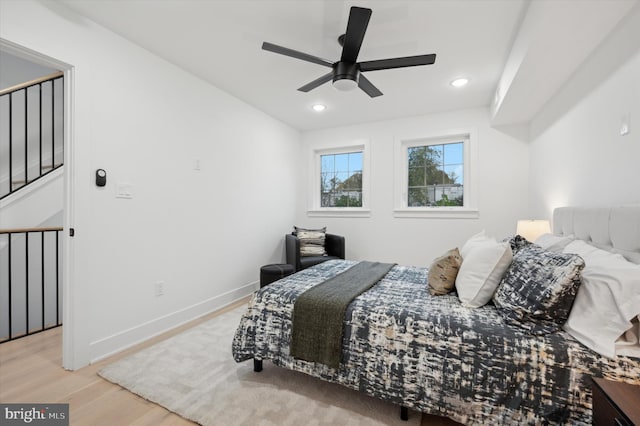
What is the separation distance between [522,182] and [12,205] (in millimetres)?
5983

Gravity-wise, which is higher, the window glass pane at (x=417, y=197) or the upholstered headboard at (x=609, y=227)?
the window glass pane at (x=417, y=197)

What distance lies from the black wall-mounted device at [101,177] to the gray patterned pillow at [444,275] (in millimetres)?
2542

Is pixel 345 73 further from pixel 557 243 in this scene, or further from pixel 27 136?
pixel 27 136

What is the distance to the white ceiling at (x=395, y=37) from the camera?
1901 millimetres

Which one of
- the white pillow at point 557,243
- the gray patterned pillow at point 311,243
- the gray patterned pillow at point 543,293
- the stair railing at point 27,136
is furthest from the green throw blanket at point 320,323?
the stair railing at point 27,136

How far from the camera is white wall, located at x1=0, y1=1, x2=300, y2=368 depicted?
2062 millimetres

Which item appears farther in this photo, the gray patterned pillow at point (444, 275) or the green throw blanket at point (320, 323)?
the gray patterned pillow at point (444, 275)

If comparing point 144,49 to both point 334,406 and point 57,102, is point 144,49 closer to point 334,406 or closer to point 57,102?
point 57,102

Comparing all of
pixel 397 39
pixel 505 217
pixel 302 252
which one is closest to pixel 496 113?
pixel 505 217

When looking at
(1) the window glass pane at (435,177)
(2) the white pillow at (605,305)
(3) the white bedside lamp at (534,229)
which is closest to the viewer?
(2) the white pillow at (605,305)

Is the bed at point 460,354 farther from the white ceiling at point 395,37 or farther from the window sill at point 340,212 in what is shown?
the window sill at point 340,212

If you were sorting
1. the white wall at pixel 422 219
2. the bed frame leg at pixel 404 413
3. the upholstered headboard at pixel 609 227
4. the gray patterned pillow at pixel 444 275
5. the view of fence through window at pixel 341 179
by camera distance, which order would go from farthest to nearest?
the view of fence through window at pixel 341 179 → the white wall at pixel 422 219 → the gray patterned pillow at pixel 444 275 → the bed frame leg at pixel 404 413 → the upholstered headboard at pixel 609 227

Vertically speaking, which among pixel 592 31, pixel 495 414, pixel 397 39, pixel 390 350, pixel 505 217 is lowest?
pixel 495 414

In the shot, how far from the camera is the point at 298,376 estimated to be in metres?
1.96
